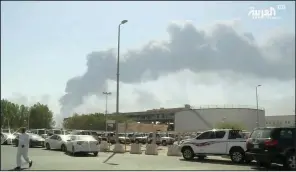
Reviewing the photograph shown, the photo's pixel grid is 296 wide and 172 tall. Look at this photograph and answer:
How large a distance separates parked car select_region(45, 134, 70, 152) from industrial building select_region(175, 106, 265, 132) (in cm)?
6662

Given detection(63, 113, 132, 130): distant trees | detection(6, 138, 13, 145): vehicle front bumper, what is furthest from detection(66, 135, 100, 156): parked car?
detection(63, 113, 132, 130): distant trees

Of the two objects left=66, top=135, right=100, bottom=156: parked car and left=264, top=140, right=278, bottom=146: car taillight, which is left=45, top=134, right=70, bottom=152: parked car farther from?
left=264, top=140, right=278, bottom=146: car taillight

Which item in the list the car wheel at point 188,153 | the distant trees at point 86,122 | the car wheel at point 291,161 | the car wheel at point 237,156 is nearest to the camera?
the car wheel at point 291,161

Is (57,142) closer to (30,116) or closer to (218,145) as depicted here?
(218,145)

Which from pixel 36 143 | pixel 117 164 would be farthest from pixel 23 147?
pixel 36 143

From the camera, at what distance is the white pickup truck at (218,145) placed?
1889 centimetres

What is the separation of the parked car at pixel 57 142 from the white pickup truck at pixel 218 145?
9120 millimetres

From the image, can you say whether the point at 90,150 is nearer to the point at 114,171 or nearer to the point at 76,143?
the point at 76,143

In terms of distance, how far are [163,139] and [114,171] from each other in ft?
119

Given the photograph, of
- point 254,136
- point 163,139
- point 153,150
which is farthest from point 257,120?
point 254,136

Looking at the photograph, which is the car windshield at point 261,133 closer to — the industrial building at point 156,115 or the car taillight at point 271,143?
the car taillight at point 271,143

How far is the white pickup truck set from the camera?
744 inches

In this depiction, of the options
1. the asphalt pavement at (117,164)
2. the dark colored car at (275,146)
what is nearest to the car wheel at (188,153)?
the asphalt pavement at (117,164)

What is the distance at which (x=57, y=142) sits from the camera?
1064 inches
